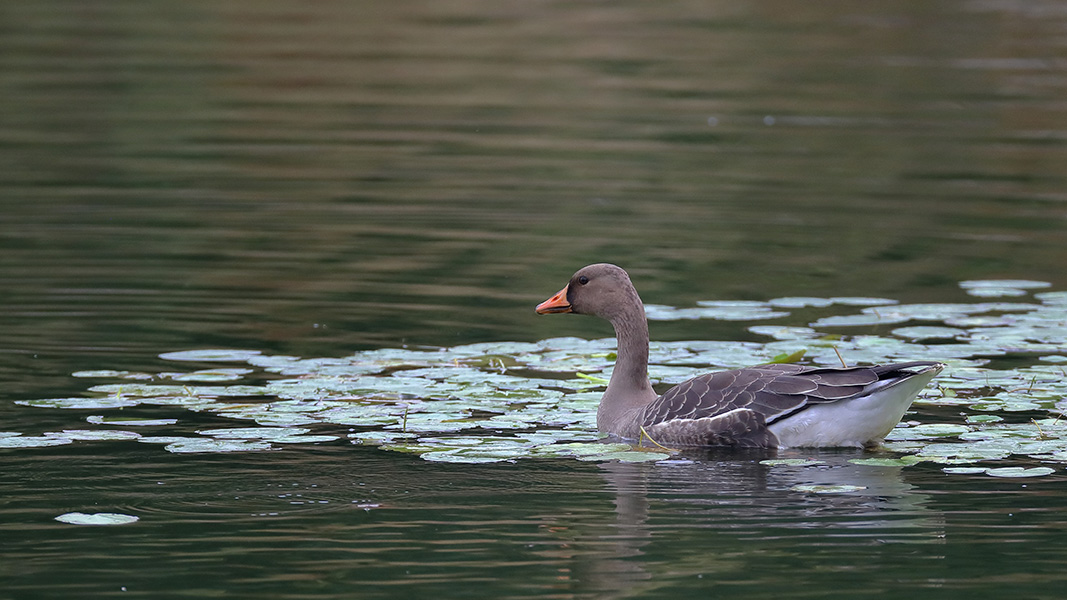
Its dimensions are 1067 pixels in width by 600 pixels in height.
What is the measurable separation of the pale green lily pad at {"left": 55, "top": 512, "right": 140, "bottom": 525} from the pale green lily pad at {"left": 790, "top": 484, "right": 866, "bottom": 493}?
3319 mm

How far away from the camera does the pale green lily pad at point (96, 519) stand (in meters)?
7.29

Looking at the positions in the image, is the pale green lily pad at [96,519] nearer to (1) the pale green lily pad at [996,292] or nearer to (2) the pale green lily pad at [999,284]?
(1) the pale green lily pad at [996,292]

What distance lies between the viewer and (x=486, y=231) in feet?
53.9

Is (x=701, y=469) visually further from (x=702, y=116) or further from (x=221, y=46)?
(x=221, y=46)

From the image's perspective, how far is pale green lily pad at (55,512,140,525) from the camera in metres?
7.29

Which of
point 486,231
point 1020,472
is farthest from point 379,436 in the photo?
point 486,231

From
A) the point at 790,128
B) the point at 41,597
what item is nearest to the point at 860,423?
the point at 41,597

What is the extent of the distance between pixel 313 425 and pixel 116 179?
10.8 m

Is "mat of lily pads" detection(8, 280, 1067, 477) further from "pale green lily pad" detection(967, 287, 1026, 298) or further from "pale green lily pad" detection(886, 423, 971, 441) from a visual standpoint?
"pale green lily pad" detection(967, 287, 1026, 298)

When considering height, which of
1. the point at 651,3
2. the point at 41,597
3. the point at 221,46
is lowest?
the point at 41,597

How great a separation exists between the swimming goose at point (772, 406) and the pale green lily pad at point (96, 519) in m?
3.18

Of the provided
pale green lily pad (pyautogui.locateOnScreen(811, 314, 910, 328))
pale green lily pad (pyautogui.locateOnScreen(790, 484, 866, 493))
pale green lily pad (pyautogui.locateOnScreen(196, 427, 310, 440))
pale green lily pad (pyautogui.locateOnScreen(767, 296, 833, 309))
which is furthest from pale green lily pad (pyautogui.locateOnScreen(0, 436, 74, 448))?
pale green lily pad (pyautogui.locateOnScreen(767, 296, 833, 309))

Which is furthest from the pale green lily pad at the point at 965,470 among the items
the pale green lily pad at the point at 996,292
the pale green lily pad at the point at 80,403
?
the pale green lily pad at the point at 996,292

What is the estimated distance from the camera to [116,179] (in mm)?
19125
